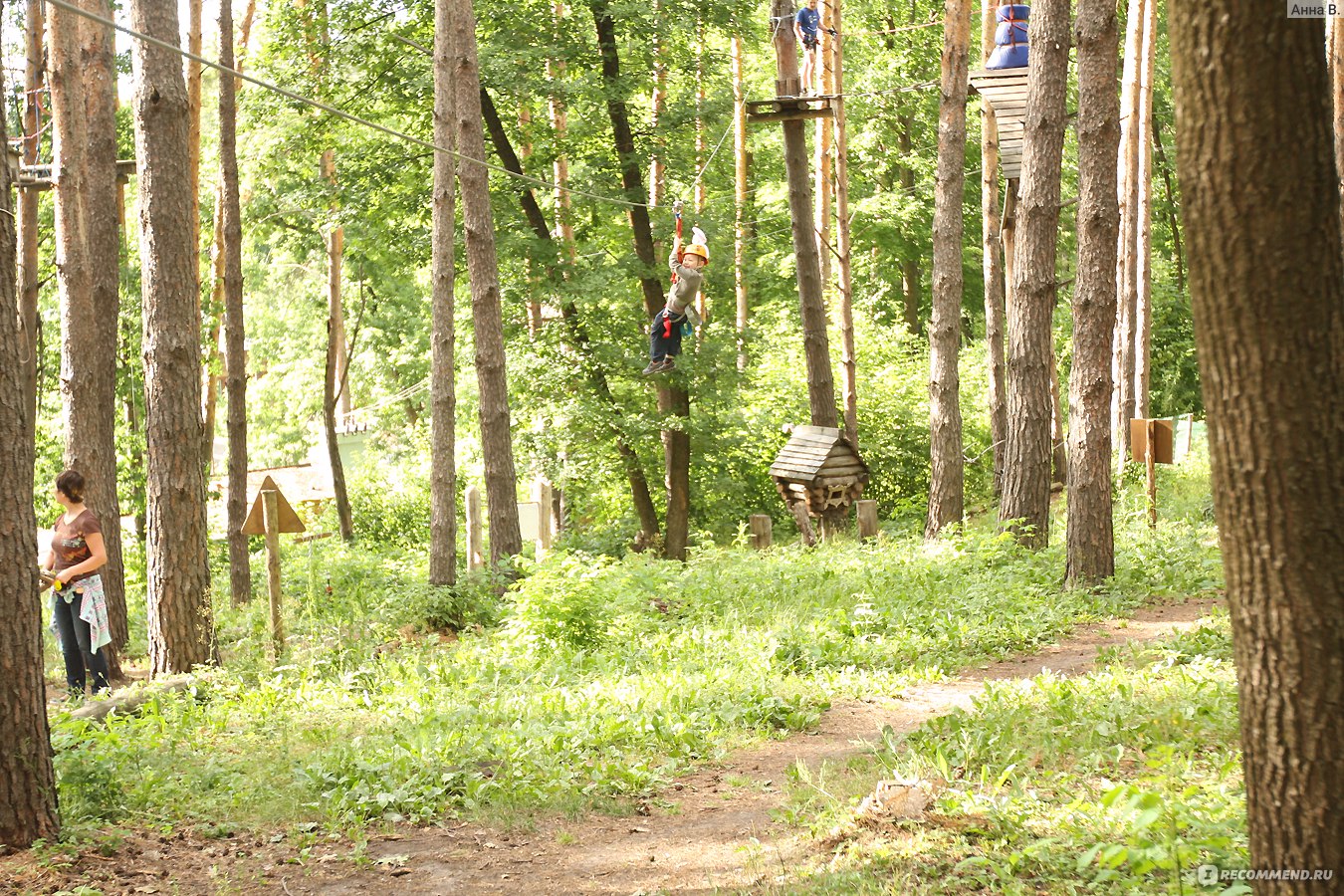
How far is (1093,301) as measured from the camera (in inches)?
429

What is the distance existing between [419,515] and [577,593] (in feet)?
62.9

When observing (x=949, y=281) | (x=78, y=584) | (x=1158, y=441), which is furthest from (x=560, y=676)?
(x=949, y=281)

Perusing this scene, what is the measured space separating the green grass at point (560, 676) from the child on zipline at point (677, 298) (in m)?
3.19

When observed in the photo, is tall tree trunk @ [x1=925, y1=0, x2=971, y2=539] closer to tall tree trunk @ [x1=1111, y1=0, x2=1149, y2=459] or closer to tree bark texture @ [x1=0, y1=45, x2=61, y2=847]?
tall tree trunk @ [x1=1111, y1=0, x2=1149, y2=459]

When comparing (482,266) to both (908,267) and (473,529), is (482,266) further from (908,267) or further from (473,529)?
(908,267)

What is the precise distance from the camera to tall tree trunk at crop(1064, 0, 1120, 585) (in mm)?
10625

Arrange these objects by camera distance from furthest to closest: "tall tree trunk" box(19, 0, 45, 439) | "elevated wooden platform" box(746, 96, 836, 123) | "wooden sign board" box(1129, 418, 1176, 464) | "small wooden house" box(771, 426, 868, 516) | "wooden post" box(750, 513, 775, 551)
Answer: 1. "wooden post" box(750, 513, 775, 551)
2. "small wooden house" box(771, 426, 868, 516)
3. "elevated wooden platform" box(746, 96, 836, 123)
4. "wooden sign board" box(1129, 418, 1176, 464)
5. "tall tree trunk" box(19, 0, 45, 439)

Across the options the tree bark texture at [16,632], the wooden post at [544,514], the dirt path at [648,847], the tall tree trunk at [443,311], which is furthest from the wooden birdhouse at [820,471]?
the tree bark texture at [16,632]

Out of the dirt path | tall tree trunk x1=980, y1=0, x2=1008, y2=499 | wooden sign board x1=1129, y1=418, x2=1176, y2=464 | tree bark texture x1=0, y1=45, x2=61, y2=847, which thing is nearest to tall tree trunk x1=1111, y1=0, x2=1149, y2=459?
tall tree trunk x1=980, y1=0, x2=1008, y2=499

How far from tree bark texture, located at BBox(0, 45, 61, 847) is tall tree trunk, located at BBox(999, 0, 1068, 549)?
9.23 meters

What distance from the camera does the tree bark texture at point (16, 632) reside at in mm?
5379

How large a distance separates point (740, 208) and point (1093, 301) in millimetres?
9914

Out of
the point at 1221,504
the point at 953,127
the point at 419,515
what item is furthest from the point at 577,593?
the point at 419,515

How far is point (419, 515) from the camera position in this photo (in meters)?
28.9
